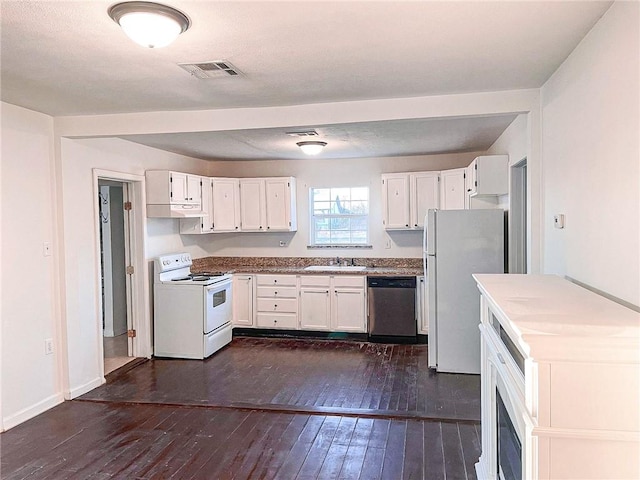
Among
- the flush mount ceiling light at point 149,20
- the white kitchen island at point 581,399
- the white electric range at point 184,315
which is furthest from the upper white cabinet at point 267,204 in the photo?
the white kitchen island at point 581,399

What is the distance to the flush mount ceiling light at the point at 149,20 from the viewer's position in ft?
6.11

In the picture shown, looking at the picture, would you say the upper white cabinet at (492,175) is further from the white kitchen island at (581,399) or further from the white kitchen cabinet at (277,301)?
the white kitchen island at (581,399)

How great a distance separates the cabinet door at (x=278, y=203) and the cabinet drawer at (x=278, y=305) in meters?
0.98

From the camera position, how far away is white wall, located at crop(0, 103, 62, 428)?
3426 millimetres

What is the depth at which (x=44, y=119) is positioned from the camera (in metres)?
3.78

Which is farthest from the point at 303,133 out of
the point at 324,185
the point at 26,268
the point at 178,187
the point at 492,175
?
the point at 26,268

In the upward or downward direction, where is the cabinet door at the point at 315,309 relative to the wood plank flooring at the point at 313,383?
upward

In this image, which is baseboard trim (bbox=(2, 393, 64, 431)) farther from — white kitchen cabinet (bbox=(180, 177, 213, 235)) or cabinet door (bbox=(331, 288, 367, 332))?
cabinet door (bbox=(331, 288, 367, 332))

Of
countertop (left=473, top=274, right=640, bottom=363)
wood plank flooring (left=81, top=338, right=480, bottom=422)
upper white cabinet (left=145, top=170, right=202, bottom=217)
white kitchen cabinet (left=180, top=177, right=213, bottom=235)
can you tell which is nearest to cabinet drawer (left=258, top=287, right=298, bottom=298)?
wood plank flooring (left=81, top=338, right=480, bottom=422)

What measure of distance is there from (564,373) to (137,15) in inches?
77.2

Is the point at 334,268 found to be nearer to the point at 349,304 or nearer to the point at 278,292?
the point at 349,304

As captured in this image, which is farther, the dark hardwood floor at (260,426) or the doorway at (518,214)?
the doorway at (518,214)

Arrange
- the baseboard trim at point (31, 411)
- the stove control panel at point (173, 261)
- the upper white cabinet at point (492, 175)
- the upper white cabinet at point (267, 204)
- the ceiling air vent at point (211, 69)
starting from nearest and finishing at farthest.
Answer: the ceiling air vent at point (211, 69) < the baseboard trim at point (31, 411) < the upper white cabinet at point (492, 175) < the stove control panel at point (173, 261) < the upper white cabinet at point (267, 204)

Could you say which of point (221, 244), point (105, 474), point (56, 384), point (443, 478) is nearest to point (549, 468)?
point (443, 478)
